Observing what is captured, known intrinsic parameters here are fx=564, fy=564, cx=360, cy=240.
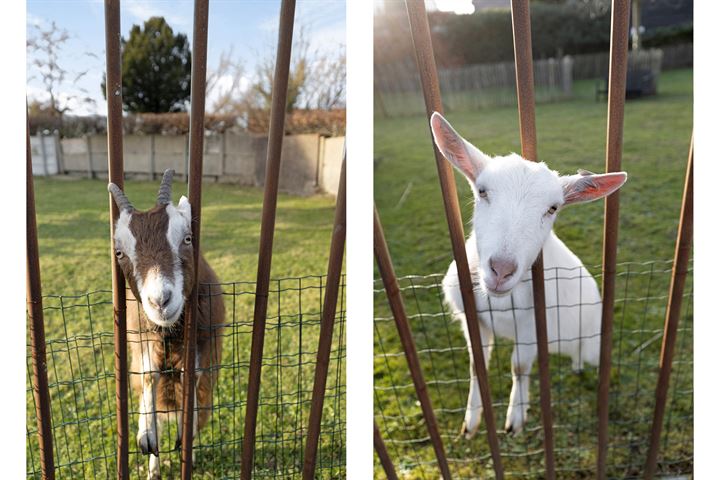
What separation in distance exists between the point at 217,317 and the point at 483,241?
708mm

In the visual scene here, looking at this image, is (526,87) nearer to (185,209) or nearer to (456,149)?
(456,149)

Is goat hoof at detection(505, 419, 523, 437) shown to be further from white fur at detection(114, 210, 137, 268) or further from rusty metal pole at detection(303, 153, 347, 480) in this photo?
white fur at detection(114, 210, 137, 268)

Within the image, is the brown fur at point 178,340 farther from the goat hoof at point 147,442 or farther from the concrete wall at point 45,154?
the concrete wall at point 45,154

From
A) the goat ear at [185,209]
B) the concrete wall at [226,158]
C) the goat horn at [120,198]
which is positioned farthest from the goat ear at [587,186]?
the goat horn at [120,198]

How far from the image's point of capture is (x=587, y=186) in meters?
1.09

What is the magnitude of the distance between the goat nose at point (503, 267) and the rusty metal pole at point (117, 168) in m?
0.74

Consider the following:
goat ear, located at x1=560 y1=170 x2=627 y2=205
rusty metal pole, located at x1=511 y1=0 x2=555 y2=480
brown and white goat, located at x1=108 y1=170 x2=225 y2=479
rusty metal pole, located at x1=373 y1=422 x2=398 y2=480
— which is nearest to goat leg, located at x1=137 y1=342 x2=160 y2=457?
brown and white goat, located at x1=108 y1=170 x2=225 y2=479

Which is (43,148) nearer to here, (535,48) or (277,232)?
(277,232)

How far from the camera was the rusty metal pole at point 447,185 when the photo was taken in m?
1.04

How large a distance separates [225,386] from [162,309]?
21.9 inches

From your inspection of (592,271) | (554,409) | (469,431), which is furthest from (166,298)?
(592,271)

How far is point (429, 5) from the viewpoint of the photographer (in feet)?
4.79

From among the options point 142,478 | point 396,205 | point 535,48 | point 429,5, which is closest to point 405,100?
point 429,5

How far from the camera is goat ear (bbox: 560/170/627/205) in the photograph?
1069mm
